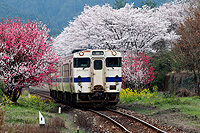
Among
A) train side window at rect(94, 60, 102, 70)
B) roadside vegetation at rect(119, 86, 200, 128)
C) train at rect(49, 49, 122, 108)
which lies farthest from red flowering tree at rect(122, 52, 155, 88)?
train side window at rect(94, 60, 102, 70)

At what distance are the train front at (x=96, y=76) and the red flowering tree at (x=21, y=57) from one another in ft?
6.43

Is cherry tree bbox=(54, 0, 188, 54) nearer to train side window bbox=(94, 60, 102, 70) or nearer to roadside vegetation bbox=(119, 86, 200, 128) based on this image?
roadside vegetation bbox=(119, 86, 200, 128)

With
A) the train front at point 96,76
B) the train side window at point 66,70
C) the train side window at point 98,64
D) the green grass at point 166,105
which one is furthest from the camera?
the train side window at point 66,70

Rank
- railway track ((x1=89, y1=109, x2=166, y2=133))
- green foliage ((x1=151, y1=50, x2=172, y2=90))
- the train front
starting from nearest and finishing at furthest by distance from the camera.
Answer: railway track ((x1=89, y1=109, x2=166, y2=133)) < the train front < green foliage ((x1=151, y1=50, x2=172, y2=90))

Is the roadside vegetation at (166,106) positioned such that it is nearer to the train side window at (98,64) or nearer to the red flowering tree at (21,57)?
the train side window at (98,64)

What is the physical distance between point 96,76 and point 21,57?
13.9 ft

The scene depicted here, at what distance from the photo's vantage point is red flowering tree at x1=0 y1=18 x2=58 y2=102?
1645 centimetres

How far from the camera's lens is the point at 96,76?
17016 mm

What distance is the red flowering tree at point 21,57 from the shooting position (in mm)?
16453

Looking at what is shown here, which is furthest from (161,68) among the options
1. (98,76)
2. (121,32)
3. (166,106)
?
(98,76)

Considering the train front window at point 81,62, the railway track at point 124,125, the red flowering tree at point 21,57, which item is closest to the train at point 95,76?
the train front window at point 81,62

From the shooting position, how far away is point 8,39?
16.9 metres

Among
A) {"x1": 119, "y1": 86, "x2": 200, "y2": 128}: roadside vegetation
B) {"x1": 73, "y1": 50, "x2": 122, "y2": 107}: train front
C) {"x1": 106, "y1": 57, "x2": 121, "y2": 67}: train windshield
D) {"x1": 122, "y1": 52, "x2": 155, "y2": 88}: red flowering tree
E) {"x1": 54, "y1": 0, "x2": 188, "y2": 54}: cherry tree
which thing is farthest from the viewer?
{"x1": 54, "y1": 0, "x2": 188, "y2": 54}: cherry tree

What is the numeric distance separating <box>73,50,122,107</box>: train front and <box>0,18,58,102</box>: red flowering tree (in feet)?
6.43
